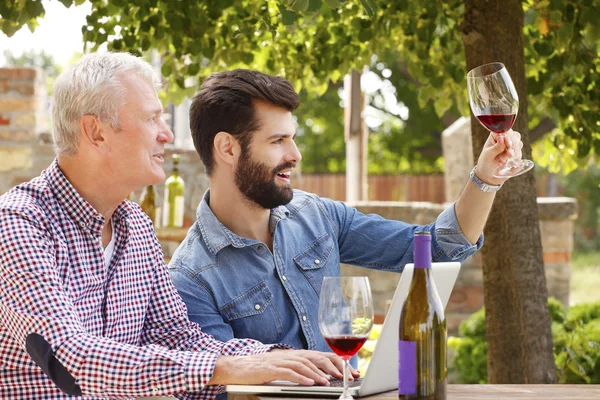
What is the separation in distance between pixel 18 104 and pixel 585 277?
490 inches

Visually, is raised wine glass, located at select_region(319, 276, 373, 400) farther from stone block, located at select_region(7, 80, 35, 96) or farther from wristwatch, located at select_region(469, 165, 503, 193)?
stone block, located at select_region(7, 80, 35, 96)

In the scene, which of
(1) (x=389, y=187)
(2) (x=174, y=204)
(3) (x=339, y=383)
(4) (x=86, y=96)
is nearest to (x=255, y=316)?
(3) (x=339, y=383)

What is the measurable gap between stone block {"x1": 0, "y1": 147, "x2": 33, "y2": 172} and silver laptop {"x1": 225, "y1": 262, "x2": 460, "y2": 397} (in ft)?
14.7

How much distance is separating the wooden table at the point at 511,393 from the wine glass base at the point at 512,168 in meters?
0.50

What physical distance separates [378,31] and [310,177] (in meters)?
11.3

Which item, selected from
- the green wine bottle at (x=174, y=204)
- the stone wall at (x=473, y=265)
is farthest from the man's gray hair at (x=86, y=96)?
the stone wall at (x=473, y=265)

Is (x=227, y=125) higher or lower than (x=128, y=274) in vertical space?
higher

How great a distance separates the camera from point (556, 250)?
5918 mm

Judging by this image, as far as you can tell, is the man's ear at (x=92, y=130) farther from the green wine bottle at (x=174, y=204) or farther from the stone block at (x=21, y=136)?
the stone block at (x=21, y=136)

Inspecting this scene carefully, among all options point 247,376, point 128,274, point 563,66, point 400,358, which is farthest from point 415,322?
point 563,66

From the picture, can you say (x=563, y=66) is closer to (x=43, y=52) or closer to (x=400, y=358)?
(x=400, y=358)

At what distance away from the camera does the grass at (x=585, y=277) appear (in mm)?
13100

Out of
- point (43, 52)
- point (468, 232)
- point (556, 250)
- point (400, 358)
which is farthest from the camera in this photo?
point (43, 52)

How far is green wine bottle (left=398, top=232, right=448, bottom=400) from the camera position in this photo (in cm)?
166
